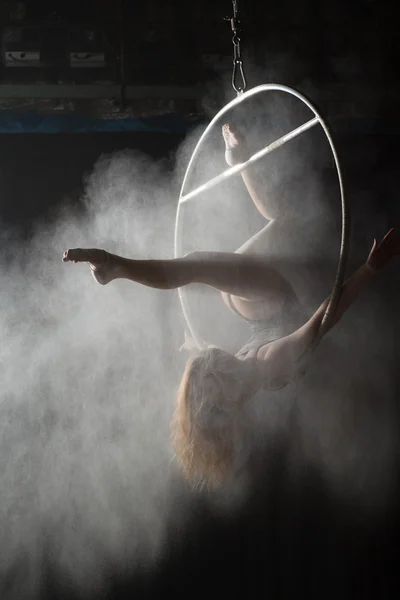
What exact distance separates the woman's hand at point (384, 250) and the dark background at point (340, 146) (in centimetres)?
125

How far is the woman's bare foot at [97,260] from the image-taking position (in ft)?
4.99

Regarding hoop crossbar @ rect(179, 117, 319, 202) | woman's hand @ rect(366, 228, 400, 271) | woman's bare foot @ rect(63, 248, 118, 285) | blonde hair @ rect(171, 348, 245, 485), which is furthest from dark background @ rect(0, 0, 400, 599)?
woman's bare foot @ rect(63, 248, 118, 285)

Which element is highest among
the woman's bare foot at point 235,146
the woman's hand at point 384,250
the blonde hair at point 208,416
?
the woman's bare foot at point 235,146

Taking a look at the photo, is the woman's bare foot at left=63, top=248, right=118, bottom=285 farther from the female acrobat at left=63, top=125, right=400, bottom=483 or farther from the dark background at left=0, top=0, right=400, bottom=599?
the dark background at left=0, top=0, right=400, bottom=599

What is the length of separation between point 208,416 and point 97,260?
0.52 metres

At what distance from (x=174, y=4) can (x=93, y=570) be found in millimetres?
2458

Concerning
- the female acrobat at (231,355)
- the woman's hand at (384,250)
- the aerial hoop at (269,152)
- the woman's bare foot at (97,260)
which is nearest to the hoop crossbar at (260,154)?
the aerial hoop at (269,152)

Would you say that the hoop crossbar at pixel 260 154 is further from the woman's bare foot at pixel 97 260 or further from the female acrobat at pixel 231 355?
the woman's bare foot at pixel 97 260

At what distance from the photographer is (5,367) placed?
9.07 ft

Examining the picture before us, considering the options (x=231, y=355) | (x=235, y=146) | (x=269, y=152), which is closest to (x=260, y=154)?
(x=269, y=152)

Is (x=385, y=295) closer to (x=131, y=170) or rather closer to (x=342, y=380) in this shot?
(x=342, y=380)

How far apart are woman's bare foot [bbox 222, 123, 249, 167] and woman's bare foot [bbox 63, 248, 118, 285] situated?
645 millimetres

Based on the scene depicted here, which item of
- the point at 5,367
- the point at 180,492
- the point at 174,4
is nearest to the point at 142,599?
the point at 180,492

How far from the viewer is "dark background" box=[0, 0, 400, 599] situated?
2.87 meters
